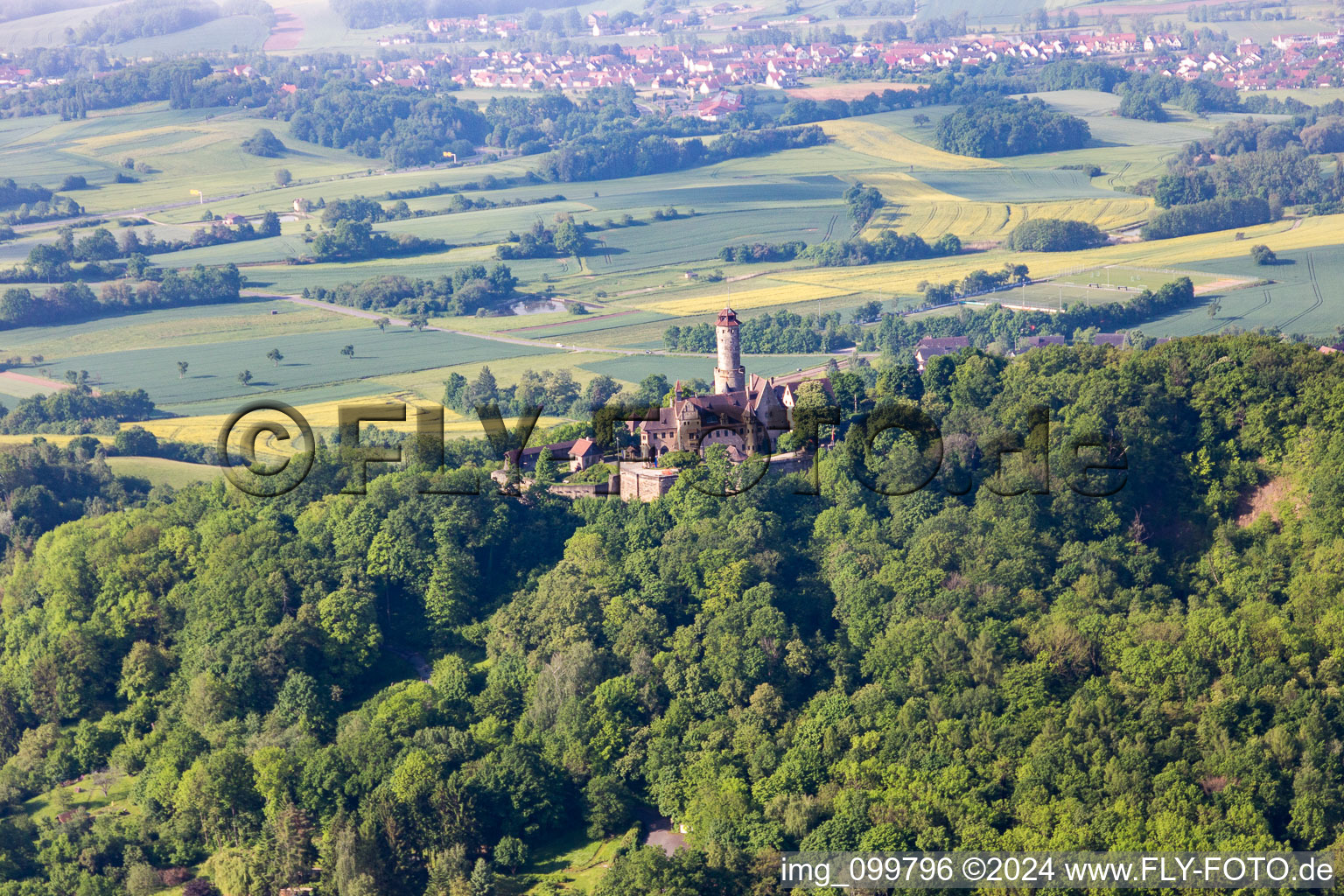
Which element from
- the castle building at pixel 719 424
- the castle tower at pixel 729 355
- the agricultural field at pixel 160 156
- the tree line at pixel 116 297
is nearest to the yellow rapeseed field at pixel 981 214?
the tree line at pixel 116 297

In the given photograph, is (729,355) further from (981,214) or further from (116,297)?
(981,214)

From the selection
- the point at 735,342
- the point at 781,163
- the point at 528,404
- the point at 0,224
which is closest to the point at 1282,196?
the point at 781,163

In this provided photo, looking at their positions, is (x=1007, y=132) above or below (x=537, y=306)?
above

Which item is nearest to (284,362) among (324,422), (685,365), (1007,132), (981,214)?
(324,422)

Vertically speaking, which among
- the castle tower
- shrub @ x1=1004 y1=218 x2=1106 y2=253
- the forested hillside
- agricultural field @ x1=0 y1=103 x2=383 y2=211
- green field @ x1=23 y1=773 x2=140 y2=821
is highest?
agricultural field @ x1=0 y1=103 x2=383 y2=211

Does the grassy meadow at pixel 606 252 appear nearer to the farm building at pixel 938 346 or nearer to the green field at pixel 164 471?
the green field at pixel 164 471

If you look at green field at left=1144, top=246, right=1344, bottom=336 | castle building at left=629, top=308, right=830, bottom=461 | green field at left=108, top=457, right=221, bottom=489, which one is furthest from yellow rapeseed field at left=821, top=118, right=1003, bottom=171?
castle building at left=629, top=308, right=830, bottom=461

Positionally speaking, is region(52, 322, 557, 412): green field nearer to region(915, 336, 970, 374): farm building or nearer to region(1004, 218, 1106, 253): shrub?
region(915, 336, 970, 374): farm building

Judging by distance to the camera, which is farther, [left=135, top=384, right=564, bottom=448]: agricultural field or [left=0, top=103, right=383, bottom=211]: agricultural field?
[left=0, top=103, right=383, bottom=211]: agricultural field

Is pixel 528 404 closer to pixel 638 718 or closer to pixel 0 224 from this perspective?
pixel 638 718
